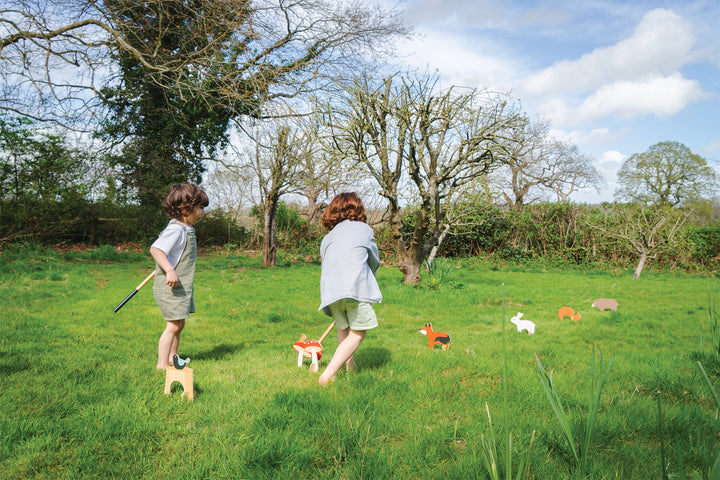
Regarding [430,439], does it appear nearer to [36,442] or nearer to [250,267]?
[36,442]

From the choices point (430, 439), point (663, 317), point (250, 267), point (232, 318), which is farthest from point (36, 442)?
point (250, 267)

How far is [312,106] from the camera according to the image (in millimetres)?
9555

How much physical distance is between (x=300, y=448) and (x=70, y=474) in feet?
3.66

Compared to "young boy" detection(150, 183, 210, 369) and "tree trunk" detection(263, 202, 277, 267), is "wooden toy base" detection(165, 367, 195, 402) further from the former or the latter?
"tree trunk" detection(263, 202, 277, 267)

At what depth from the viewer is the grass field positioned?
211cm

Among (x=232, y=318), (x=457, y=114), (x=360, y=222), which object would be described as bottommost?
(x=232, y=318)

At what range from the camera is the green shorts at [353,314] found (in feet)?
10.7

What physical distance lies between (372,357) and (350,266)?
49.7 inches

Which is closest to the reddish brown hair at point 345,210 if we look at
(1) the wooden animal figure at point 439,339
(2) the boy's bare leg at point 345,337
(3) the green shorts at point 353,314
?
(3) the green shorts at point 353,314

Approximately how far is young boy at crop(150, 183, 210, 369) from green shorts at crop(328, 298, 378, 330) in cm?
128

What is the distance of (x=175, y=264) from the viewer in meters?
3.54

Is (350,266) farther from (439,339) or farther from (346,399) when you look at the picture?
(439,339)

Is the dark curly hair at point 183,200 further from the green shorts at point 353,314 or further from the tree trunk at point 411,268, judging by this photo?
the tree trunk at point 411,268

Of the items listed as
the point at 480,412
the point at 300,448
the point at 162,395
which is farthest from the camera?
the point at 162,395
